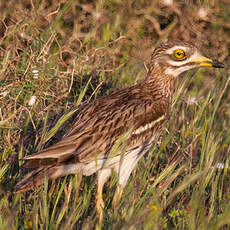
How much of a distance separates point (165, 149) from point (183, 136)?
7.4 inches

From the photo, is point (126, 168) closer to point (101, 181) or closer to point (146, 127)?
point (101, 181)

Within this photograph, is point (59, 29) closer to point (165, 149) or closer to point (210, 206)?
point (165, 149)

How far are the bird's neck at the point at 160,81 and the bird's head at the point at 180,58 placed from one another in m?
0.04

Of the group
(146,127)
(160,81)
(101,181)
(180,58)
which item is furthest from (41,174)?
(180,58)

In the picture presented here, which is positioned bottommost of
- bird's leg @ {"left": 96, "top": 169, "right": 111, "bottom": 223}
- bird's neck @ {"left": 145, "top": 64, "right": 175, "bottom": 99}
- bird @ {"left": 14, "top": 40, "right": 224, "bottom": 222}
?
bird's leg @ {"left": 96, "top": 169, "right": 111, "bottom": 223}

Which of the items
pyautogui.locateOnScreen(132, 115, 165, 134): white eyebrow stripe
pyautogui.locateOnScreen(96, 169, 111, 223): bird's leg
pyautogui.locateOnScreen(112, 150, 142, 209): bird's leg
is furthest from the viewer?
pyautogui.locateOnScreen(132, 115, 165, 134): white eyebrow stripe

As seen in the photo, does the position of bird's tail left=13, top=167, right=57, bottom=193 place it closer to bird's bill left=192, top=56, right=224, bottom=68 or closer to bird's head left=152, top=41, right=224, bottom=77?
bird's head left=152, top=41, right=224, bottom=77

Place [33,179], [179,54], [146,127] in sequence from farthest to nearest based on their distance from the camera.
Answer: [179,54] → [146,127] → [33,179]

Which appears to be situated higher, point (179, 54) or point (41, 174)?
point (179, 54)

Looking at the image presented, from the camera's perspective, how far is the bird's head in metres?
4.35

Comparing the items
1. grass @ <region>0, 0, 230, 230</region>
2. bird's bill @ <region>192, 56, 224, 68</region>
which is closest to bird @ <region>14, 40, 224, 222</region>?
bird's bill @ <region>192, 56, 224, 68</region>

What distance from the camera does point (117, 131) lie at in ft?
12.8

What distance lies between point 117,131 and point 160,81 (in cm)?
78

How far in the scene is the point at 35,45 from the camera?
15.4 feet
